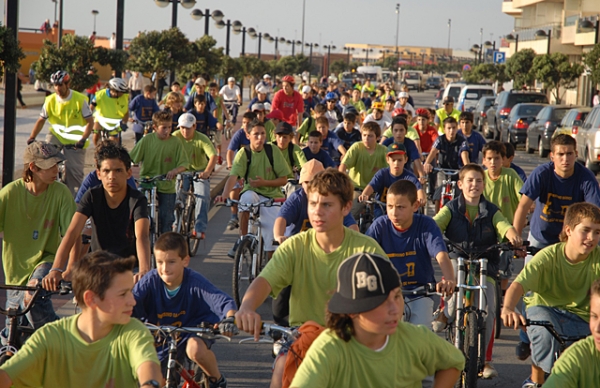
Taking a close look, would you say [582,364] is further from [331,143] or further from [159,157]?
[331,143]

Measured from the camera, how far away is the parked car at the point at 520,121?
32094mm

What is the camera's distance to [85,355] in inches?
165

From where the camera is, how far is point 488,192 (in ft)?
31.0

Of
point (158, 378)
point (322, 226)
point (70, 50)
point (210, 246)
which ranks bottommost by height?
point (210, 246)

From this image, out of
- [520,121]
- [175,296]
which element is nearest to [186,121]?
[175,296]

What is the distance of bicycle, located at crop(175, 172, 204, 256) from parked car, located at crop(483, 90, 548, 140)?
24094 mm

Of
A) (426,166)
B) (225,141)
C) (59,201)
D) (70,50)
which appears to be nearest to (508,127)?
(225,141)

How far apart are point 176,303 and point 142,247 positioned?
0.75 metres

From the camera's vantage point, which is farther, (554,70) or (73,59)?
(554,70)

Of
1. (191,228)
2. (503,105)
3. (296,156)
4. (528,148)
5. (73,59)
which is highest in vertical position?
(73,59)

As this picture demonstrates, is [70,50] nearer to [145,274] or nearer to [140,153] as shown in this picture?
[140,153]

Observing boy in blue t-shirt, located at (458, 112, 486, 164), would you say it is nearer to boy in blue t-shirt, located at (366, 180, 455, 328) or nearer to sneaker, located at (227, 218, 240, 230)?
sneaker, located at (227, 218, 240, 230)

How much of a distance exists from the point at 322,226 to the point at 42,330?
162cm

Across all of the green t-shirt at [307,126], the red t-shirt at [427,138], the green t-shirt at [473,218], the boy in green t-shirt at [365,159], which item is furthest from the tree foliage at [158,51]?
the green t-shirt at [473,218]
